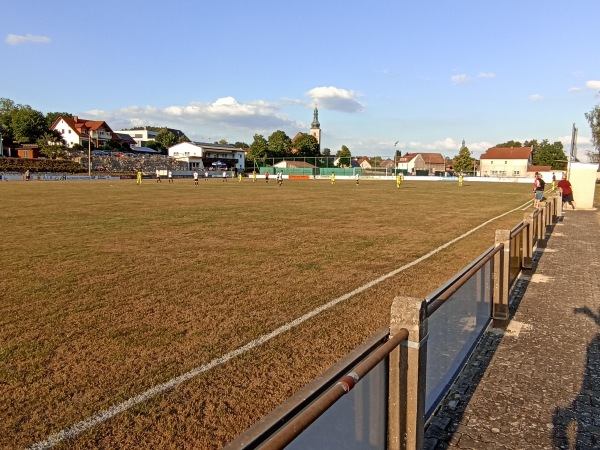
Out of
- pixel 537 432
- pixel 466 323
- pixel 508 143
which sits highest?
pixel 508 143

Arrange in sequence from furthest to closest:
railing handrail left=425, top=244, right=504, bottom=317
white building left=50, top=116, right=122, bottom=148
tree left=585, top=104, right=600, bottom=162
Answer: white building left=50, top=116, right=122, bottom=148 < tree left=585, top=104, right=600, bottom=162 < railing handrail left=425, top=244, right=504, bottom=317

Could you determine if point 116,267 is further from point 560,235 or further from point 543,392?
point 560,235

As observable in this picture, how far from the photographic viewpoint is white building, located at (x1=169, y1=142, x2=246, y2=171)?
107250mm

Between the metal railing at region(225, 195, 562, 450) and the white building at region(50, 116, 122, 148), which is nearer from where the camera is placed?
the metal railing at region(225, 195, 562, 450)

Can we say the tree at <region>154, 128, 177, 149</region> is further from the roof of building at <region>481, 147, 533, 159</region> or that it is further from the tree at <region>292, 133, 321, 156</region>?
the roof of building at <region>481, 147, 533, 159</region>

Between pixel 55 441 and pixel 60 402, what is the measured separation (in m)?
0.62

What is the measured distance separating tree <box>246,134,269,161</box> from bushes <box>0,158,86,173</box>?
49.0 metres

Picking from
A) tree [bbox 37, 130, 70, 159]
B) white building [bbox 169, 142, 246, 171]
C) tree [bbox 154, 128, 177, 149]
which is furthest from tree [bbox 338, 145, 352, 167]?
tree [bbox 37, 130, 70, 159]

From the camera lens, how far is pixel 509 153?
393 feet

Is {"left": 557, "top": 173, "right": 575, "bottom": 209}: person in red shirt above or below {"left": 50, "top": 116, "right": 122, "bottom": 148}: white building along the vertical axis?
below

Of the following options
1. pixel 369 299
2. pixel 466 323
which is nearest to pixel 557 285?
pixel 369 299

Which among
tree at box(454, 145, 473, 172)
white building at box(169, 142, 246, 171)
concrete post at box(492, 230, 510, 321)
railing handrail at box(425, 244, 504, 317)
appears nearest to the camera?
railing handrail at box(425, 244, 504, 317)

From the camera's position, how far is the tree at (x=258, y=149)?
118 meters

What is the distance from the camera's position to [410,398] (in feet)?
9.59
